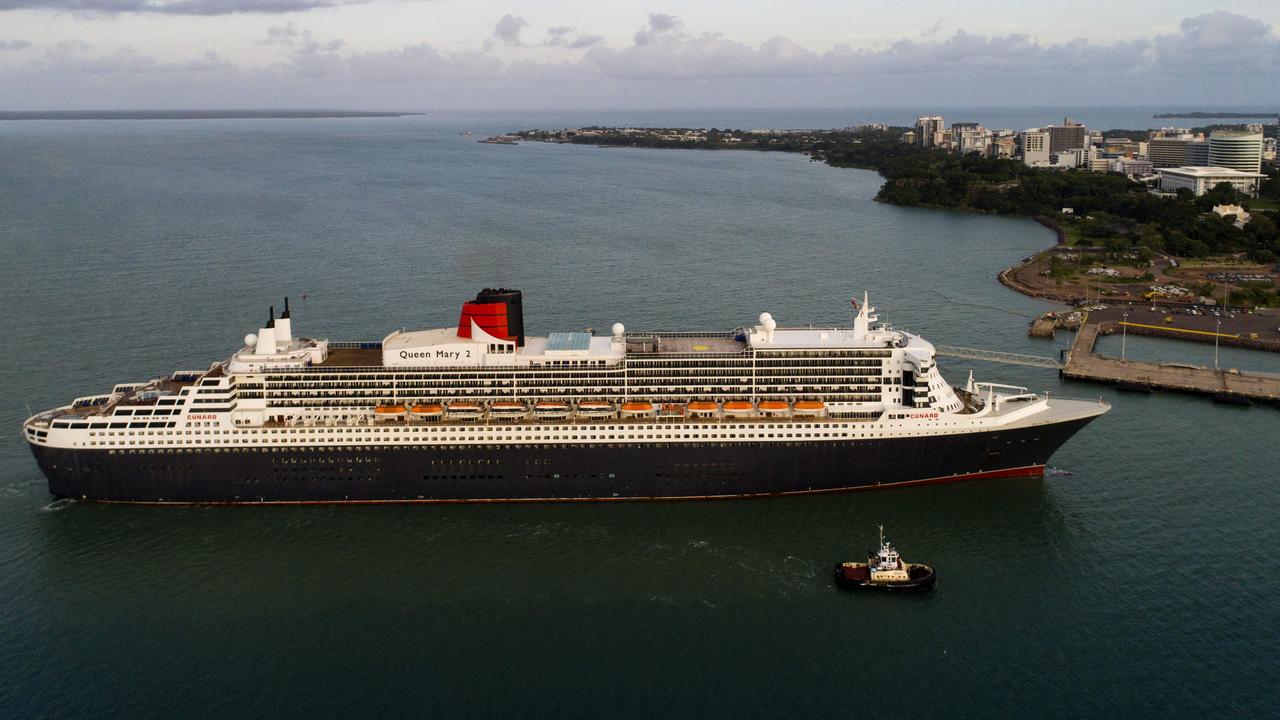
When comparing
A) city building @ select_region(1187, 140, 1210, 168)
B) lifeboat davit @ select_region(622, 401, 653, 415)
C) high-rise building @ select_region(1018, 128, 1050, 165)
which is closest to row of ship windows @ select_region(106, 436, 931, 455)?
lifeboat davit @ select_region(622, 401, 653, 415)

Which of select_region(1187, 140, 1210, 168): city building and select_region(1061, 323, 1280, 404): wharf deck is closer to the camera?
select_region(1061, 323, 1280, 404): wharf deck

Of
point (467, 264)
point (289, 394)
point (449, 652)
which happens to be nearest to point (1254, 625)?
point (449, 652)

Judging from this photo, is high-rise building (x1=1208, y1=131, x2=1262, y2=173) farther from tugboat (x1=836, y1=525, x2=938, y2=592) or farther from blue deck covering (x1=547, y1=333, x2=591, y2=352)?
tugboat (x1=836, y1=525, x2=938, y2=592)

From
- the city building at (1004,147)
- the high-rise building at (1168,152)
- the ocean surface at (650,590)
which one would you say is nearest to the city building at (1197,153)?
the high-rise building at (1168,152)

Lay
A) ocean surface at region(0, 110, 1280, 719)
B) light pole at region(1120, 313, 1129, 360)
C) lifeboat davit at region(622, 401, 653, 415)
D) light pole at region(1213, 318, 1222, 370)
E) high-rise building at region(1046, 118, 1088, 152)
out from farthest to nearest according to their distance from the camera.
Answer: high-rise building at region(1046, 118, 1088, 152)
light pole at region(1120, 313, 1129, 360)
light pole at region(1213, 318, 1222, 370)
lifeboat davit at region(622, 401, 653, 415)
ocean surface at region(0, 110, 1280, 719)

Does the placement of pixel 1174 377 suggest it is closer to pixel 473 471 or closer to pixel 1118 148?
pixel 473 471

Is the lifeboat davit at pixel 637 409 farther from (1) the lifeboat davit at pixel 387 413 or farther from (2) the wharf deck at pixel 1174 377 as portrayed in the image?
(2) the wharf deck at pixel 1174 377

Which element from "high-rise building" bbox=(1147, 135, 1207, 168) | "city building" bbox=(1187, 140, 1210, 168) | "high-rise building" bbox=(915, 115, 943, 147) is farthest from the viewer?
"high-rise building" bbox=(915, 115, 943, 147)

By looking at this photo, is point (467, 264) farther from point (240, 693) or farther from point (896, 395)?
point (240, 693)
